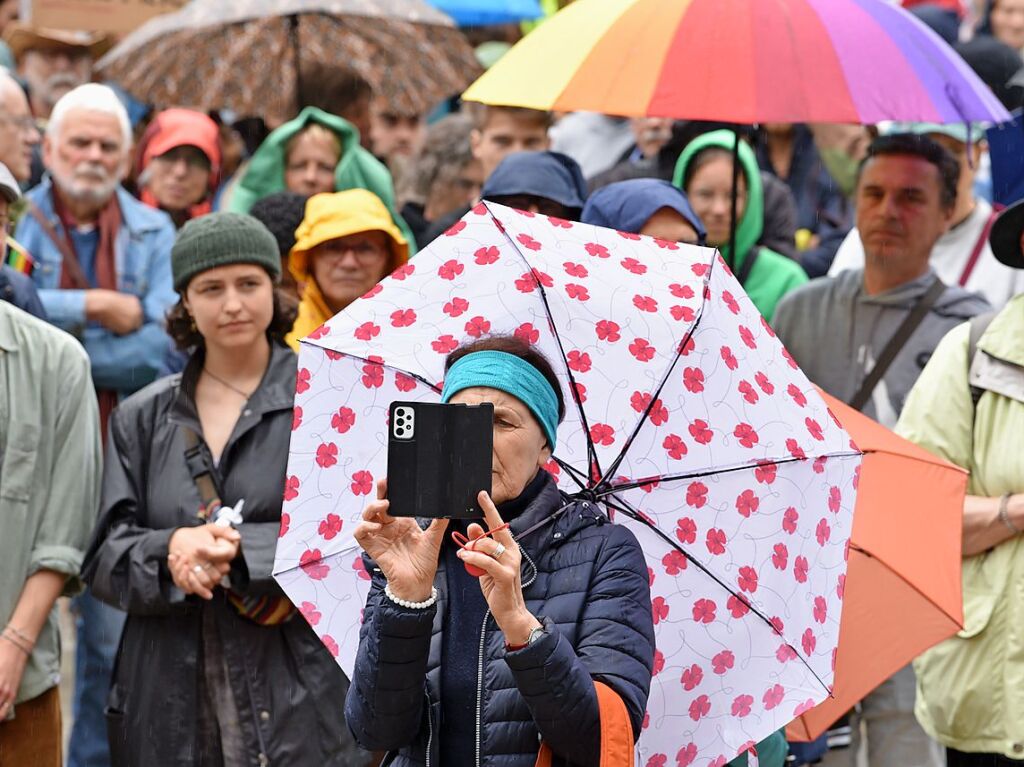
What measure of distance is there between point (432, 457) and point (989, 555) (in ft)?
7.99

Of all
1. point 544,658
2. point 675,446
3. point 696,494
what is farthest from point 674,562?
point 544,658

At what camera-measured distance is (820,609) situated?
3.99 m

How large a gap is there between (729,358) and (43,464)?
7.75ft

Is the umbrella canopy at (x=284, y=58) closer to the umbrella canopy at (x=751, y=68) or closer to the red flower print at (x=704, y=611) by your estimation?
the umbrella canopy at (x=751, y=68)

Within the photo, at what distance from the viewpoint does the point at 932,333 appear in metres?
6.17

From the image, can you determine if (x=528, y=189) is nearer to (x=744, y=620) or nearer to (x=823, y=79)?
(x=823, y=79)

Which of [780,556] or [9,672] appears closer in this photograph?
[780,556]

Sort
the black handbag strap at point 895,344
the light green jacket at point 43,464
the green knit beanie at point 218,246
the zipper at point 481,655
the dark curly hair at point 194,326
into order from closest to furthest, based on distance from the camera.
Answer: the zipper at point 481,655 < the light green jacket at point 43,464 < the green knit beanie at point 218,246 < the dark curly hair at point 194,326 < the black handbag strap at point 895,344

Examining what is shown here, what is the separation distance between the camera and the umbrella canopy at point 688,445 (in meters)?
3.93

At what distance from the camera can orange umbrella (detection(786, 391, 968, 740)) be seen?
14.6 ft

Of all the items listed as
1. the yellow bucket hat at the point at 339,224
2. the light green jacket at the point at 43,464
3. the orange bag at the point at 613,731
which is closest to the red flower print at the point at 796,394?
the orange bag at the point at 613,731

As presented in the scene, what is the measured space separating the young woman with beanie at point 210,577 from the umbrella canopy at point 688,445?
113cm

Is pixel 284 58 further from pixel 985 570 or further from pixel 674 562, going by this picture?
pixel 674 562

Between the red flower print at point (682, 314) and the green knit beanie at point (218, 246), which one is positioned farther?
the green knit beanie at point (218, 246)
